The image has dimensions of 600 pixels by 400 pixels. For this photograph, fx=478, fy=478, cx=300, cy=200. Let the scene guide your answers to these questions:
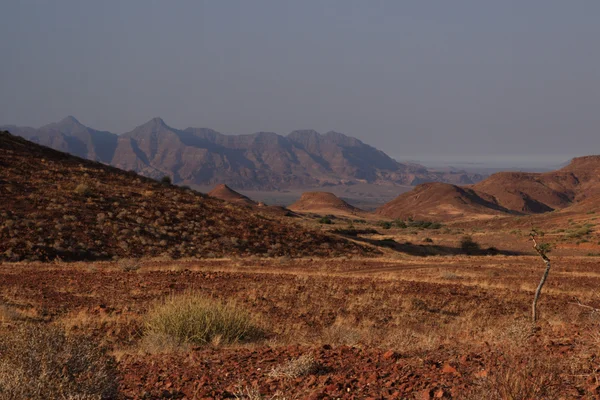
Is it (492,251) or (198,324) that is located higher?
(198,324)

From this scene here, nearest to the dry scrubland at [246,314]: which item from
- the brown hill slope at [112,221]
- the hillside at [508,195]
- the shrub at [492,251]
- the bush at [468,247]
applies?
the brown hill slope at [112,221]

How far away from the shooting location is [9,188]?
2853cm

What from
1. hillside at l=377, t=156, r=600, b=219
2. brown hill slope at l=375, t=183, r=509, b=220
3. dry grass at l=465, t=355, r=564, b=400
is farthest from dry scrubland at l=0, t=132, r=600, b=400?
hillside at l=377, t=156, r=600, b=219

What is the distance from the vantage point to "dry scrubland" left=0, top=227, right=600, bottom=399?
15.9ft

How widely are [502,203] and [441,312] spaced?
101661 mm

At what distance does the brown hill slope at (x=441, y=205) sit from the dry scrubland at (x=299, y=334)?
2831 inches

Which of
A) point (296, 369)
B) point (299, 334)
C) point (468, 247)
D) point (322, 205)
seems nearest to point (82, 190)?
point (299, 334)

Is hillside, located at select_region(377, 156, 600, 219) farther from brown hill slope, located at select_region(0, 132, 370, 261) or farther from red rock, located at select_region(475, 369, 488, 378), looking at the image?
red rock, located at select_region(475, 369, 488, 378)

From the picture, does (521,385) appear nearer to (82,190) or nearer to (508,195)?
(82,190)

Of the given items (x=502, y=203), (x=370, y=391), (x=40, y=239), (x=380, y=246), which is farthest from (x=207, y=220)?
(x=502, y=203)

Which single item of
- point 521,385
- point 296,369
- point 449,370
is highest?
point 521,385

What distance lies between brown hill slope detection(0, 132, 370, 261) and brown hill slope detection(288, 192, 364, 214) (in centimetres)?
5785

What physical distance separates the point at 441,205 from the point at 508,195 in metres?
23.0

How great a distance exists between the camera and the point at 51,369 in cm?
463
